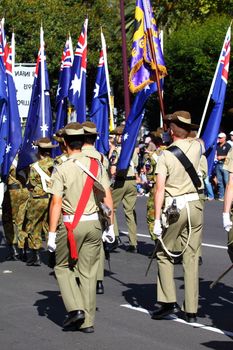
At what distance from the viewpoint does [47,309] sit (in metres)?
9.48

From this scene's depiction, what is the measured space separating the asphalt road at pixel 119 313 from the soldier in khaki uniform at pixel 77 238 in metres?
0.26

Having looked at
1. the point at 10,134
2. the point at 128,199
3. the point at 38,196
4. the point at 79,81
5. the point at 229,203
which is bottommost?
the point at 128,199

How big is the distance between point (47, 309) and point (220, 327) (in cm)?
197

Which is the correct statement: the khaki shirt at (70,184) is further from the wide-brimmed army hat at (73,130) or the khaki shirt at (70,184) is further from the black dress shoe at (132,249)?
the black dress shoe at (132,249)

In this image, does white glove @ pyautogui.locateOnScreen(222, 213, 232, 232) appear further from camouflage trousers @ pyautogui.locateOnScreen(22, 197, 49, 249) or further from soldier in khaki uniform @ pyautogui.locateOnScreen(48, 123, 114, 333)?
camouflage trousers @ pyautogui.locateOnScreen(22, 197, 49, 249)

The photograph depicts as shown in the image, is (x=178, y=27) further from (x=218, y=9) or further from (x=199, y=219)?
(x=199, y=219)

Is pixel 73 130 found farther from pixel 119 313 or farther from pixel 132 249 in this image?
pixel 132 249

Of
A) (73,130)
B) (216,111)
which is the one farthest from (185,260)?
(216,111)

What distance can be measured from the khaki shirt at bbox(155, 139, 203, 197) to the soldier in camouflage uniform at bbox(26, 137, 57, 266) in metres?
3.99

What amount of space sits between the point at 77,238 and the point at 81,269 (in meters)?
0.31

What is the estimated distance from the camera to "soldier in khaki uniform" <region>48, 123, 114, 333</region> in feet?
27.1

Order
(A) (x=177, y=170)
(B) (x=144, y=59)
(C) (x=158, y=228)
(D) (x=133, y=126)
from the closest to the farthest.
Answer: (C) (x=158, y=228), (A) (x=177, y=170), (B) (x=144, y=59), (D) (x=133, y=126)

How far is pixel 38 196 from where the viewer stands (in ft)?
41.8

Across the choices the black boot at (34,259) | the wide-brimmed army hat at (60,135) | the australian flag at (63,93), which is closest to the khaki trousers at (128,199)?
the black boot at (34,259)
